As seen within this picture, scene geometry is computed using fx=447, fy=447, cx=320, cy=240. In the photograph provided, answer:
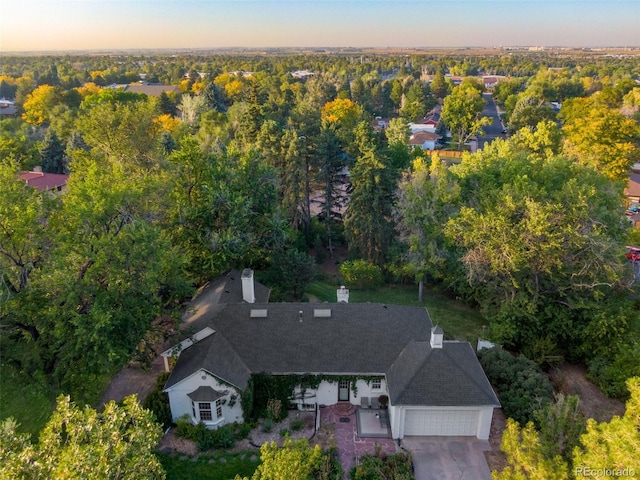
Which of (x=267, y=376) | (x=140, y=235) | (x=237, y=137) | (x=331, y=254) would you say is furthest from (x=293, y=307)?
(x=237, y=137)

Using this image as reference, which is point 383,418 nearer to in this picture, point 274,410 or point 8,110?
point 274,410

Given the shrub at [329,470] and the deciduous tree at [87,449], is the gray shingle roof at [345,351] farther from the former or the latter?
the deciduous tree at [87,449]

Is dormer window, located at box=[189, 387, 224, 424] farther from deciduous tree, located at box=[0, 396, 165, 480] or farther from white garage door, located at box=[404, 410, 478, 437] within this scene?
white garage door, located at box=[404, 410, 478, 437]

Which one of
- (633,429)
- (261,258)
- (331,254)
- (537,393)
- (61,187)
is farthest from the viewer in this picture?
(61,187)

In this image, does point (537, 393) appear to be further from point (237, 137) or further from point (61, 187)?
point (61, 187)

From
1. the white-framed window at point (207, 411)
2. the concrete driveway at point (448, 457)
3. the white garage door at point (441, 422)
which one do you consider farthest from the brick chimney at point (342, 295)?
the white-framed window at point (207, 411)

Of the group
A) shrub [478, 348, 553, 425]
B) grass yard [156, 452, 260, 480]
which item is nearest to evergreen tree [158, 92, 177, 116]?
grass yard [156, 452, 260, 480]

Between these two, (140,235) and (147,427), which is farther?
(140,235)

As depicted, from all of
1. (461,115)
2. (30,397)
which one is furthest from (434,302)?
(461,115)
